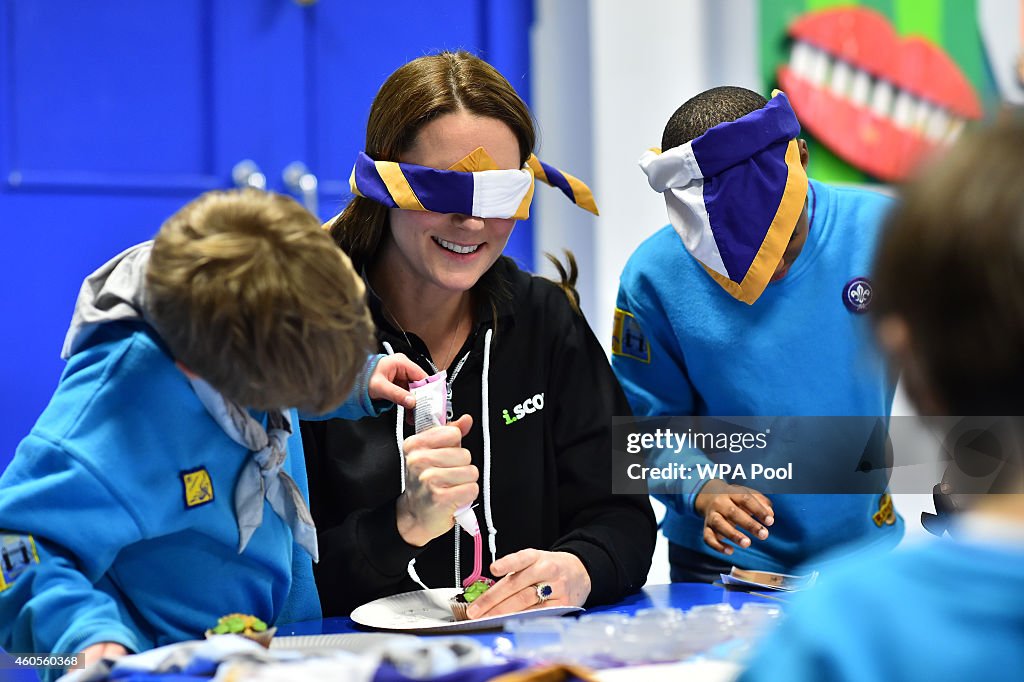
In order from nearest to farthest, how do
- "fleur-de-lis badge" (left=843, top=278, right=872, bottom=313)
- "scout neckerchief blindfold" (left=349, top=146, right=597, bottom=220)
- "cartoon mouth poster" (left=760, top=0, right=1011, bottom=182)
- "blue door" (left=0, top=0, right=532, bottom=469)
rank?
"scout neckerchief blindfold" (left=349, top=146, right=597, bottom=220)
"fleur-de-lis badge" (left=843, top=278, right=872, bottom=313)
"blue door" (left=0, top=0, right=532, bottom=469)
"cartoon mouth poster" (left=760, top=0, right=1011, bottom=182)

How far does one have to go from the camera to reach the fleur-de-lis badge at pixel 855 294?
186 centimetres

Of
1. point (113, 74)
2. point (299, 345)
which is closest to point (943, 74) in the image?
point (113, 74)

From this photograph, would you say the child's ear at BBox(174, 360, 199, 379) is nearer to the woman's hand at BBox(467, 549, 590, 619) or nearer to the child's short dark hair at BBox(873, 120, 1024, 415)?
the woman's hand at BBox(467, 549, 590, 619)

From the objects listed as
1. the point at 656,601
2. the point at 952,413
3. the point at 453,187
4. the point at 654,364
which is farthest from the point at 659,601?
the point at 952,413

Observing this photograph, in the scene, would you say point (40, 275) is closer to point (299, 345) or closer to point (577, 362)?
point (577, 362)

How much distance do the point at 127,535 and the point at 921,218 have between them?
0.79 m

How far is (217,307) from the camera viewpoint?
104 cm

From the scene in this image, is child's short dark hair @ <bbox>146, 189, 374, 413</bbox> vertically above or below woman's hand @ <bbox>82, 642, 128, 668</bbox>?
above

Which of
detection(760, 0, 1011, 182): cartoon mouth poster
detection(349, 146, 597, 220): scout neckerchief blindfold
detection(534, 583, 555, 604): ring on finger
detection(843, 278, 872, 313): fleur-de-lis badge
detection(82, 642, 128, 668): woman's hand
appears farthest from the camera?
detection(760, 0, 1011, 182): cartoon mouth poster

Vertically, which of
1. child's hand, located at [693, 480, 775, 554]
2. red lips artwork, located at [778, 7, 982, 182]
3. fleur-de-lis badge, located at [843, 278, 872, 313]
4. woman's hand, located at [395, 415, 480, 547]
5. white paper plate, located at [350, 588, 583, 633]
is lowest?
white paper plate, located at [350, 588, 583, 633]

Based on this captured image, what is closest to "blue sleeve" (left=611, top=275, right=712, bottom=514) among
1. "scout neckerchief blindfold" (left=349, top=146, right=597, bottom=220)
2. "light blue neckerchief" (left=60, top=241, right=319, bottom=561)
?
"scout neckerchief blindfold" (left=349, top=146, right=597, bottom=220)

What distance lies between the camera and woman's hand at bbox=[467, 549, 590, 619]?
→ 1.39 m

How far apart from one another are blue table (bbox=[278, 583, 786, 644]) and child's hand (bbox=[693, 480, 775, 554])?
0.08 meters

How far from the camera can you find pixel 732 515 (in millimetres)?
1667
